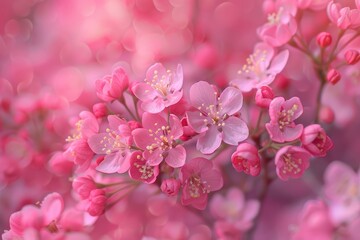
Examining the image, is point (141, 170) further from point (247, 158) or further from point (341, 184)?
point (341, 184)

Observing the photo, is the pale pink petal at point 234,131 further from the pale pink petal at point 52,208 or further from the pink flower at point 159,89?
the pale pink petal at point 52,208

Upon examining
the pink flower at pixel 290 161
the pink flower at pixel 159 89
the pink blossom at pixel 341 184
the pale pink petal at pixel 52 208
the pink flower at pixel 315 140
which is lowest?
the pink blossom at pixel 341 184

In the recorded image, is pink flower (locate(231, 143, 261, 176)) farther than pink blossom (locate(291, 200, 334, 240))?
No

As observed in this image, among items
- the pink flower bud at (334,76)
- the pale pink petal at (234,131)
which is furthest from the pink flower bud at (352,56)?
the pale pink petal at (234,131)

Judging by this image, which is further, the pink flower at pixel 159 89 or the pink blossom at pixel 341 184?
the pink blossom at pixel 341 184

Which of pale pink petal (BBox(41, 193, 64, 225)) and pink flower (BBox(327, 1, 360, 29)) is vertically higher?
pink flower (BBox(327, 1, 360, 29))

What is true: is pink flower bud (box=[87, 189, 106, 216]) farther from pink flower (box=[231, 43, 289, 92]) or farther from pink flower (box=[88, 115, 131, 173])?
pink flower (box=[231, 43, 289, 92])

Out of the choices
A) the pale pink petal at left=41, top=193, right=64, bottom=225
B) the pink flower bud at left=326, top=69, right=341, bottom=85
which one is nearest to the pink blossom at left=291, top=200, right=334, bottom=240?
the pink flower bud at left=326, top=69, right=341, bottom=85

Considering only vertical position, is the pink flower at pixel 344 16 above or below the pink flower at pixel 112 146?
above
